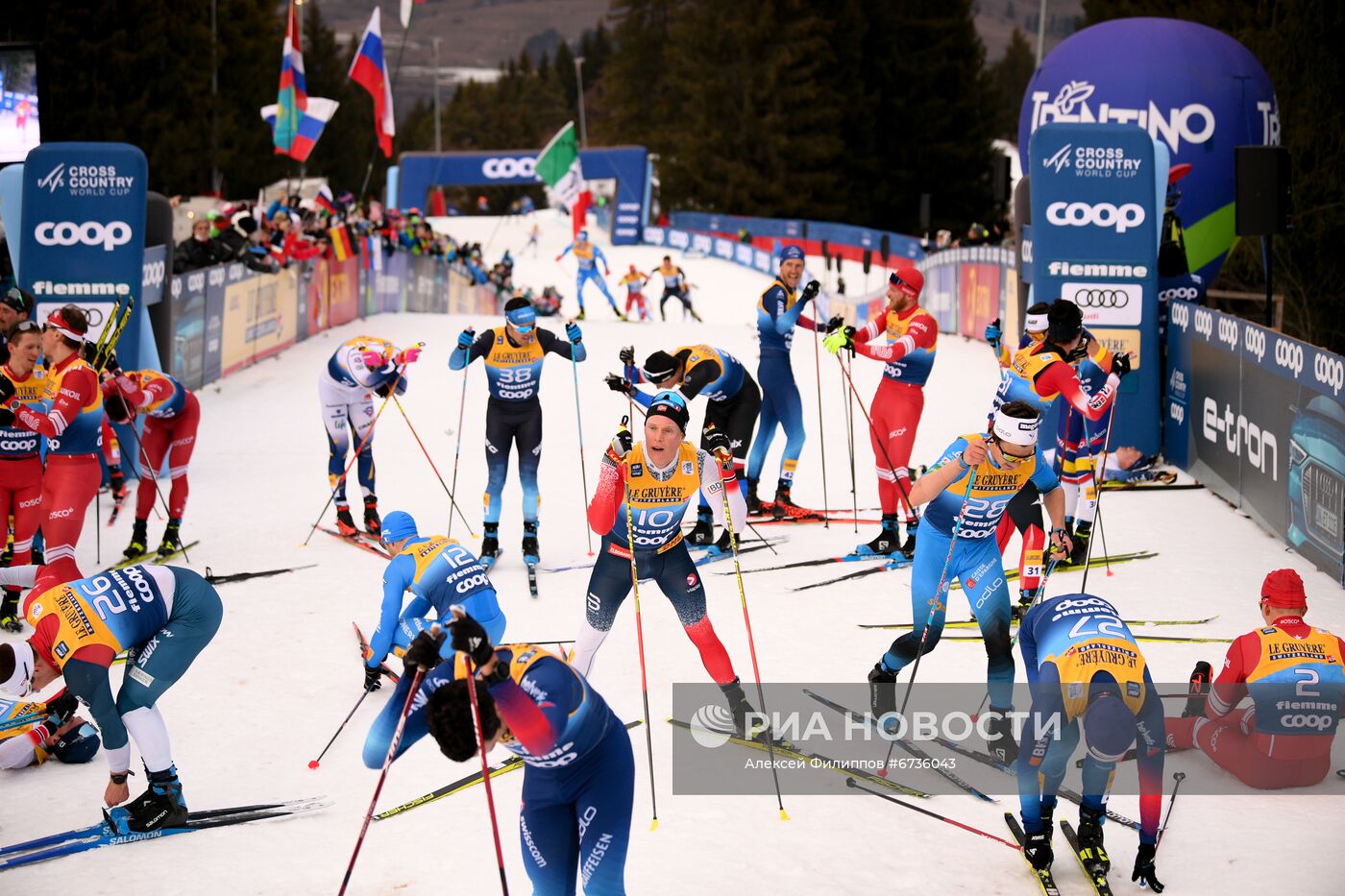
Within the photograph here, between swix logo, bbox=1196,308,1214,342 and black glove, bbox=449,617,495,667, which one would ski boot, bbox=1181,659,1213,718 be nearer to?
black glove, bbox=449,617,495,667

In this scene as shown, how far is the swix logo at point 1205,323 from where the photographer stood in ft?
46.2

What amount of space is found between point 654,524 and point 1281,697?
329 cm

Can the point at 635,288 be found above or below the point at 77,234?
below

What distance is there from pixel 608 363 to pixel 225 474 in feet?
23.2

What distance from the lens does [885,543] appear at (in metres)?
11.5

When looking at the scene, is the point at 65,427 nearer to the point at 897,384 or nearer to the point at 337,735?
the point at 337,735

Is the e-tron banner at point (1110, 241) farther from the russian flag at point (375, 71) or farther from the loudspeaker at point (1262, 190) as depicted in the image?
the russian flag at point (375, 71)

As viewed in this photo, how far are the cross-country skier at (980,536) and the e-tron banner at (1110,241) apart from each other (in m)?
8.36

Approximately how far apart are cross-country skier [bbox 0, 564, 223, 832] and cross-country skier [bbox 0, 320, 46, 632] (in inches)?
131

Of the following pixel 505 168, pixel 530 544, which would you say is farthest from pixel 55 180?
pixel 505 168

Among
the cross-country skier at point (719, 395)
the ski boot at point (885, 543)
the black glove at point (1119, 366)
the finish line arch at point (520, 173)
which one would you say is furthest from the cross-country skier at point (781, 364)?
the finish line arch at point (520, 173)

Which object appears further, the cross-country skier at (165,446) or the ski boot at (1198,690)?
the cross-country skier at (165,446)

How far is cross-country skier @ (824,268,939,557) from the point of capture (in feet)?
35.8

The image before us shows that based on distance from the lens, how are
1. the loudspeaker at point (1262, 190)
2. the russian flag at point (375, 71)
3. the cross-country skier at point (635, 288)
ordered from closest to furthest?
the loudspeaker at point (1262, 190) < the russian flag at point (375, 71) < the cross-country skier at point (635, 288)
